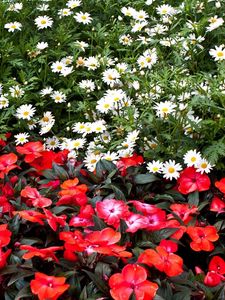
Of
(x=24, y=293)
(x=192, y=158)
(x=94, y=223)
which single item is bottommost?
(x=24, y=293)

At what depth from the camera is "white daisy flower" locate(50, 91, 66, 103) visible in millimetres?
3457

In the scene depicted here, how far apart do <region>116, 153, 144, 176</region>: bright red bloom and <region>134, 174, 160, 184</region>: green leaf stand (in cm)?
6

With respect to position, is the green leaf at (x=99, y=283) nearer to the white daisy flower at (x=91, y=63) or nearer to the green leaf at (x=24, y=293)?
the green leaf at (x=24, y=293)

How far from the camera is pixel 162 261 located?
210cm

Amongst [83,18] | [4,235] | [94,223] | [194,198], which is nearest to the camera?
[4,235]

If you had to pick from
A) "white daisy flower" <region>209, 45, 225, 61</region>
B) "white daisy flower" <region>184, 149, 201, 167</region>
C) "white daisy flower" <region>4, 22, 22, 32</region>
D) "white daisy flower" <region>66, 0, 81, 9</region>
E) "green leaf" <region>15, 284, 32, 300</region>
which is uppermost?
"white daisy flower" <region>66, 0, 81, 9</region>

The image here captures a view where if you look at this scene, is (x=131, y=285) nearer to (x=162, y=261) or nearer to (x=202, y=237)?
(x=162, y=261)

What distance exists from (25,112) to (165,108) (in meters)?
0.82

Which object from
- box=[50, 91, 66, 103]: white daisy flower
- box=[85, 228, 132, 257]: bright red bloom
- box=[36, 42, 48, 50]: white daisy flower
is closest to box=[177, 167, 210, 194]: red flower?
box=[85, 228, 132, 257]: bright red bloom

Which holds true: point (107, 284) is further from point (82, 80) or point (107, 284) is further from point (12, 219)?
point (82, 80)

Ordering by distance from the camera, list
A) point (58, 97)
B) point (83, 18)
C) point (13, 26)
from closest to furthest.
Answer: point (58, 97) → point (13, 26) → point (83, 18)

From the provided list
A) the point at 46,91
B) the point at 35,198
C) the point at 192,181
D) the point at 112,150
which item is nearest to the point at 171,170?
the point at 192,181

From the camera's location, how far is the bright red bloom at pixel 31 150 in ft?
9.66

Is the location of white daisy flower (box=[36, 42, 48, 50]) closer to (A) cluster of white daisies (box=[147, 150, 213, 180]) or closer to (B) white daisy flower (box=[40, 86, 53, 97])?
(B) white daisy flower (box=[40, 86, 53, 97])
